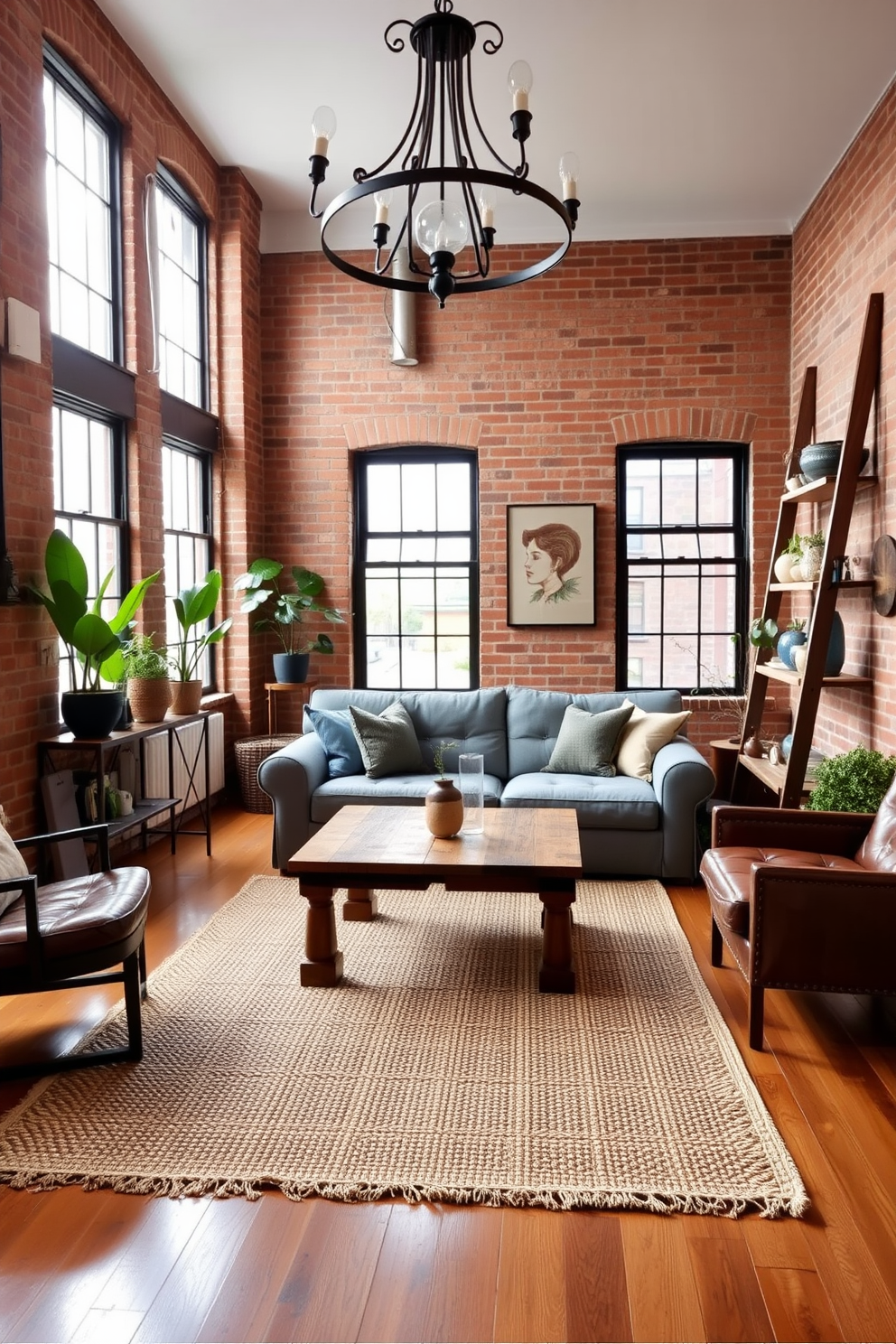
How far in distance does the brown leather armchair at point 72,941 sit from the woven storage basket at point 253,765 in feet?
9.98

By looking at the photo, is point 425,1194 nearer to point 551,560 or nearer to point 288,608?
point 288,608

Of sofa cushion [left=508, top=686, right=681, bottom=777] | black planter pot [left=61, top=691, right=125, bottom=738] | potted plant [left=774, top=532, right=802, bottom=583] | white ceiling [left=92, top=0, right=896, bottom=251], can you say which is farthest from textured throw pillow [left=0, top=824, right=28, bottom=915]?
potted plant [left=774, top=532, right=802, bottom=583]

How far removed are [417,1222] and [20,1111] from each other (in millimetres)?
1179

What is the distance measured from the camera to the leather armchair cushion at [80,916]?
8.55 ft

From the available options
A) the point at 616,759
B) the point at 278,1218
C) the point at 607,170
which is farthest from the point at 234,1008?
the point at 607,170

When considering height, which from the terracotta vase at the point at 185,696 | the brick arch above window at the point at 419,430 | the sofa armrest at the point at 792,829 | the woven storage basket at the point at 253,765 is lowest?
the woven storage basket at the point at 253,765

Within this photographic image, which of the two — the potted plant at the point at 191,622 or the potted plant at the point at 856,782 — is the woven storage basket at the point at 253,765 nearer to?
the potted plant at the point at 191,622

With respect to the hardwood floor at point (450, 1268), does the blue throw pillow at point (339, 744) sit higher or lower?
higher

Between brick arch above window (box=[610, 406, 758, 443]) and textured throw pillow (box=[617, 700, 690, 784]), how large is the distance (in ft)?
7.63

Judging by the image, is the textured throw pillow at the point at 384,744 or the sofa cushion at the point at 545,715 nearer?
the textured throw pillow at the point at 384,744

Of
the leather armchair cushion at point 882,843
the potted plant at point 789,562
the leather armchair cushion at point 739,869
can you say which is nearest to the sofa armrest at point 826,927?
the leather armchair cushion at point 739,869

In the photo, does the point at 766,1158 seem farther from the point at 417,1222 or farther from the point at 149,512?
the point at 149,512

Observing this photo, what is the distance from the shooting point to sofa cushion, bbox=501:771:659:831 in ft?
Answer: 15.0

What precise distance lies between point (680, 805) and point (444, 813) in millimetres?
1435
